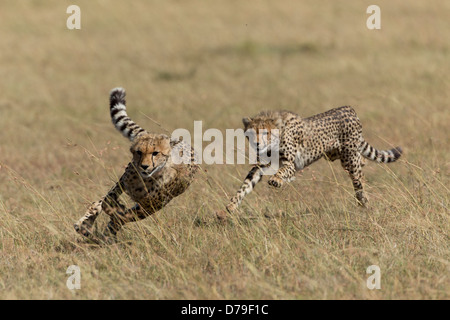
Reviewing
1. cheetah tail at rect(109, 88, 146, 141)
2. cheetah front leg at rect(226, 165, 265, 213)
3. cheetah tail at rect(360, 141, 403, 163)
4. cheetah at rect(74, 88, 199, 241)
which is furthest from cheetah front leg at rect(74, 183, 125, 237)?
cheetah tail at rect(360, 141, 403, 163)

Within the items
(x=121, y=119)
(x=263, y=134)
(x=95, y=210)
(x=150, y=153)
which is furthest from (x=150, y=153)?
(x=263, y=134)

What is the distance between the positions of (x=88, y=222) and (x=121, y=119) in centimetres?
103

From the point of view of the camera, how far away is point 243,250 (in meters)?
5.20

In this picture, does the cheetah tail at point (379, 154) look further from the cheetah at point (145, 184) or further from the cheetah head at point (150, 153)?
the cheetah head at point (150, 153)

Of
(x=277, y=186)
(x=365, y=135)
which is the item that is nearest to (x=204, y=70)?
(x=365, y=135)

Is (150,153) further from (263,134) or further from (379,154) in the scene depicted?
(379,154)

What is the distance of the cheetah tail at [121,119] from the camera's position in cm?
616

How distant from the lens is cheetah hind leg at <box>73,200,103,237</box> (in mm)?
5562

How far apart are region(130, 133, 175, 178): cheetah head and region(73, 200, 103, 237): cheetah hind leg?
469 millimetres

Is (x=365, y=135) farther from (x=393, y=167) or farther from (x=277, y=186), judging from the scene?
(x=277, y=186)

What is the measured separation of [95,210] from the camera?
5633 mm

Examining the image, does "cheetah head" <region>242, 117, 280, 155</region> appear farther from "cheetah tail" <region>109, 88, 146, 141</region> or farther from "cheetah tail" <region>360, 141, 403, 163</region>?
"cheetah tail" <region>360, 141, 403, 163</region>
